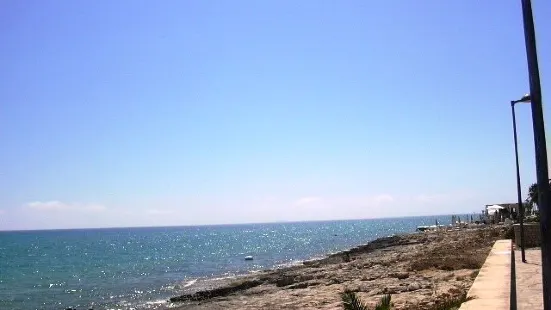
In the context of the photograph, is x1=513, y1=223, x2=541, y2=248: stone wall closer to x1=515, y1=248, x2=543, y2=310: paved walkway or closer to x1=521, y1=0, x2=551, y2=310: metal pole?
x1=515, y1=248, x2=543, y2=310: paved walkway

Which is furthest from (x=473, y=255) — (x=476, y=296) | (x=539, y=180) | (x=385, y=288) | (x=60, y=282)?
(x=60, y=282)

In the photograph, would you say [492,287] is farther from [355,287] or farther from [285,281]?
[285,281]

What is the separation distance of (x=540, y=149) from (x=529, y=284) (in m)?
7.89

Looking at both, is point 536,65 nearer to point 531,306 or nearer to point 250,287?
point 531,306

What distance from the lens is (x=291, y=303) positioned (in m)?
21.2

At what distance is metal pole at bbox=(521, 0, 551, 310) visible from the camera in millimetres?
6328

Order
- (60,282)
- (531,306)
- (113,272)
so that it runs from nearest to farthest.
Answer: (531,306) → (60,282) → (113,272)

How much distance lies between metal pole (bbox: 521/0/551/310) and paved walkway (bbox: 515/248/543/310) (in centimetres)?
472

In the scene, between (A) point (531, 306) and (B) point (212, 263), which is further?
(B) point (212, 263)

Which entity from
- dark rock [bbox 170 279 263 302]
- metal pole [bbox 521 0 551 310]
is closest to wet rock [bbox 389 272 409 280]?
dark rock [bbox 170 279 263 302]

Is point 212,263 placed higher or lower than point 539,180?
lower

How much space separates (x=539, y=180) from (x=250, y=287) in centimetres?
2684

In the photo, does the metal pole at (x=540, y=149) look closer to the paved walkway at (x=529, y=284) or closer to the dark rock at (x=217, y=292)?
the paved walkway at (x=529, y=284)

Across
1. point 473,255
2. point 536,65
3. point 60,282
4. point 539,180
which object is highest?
point 536,65
